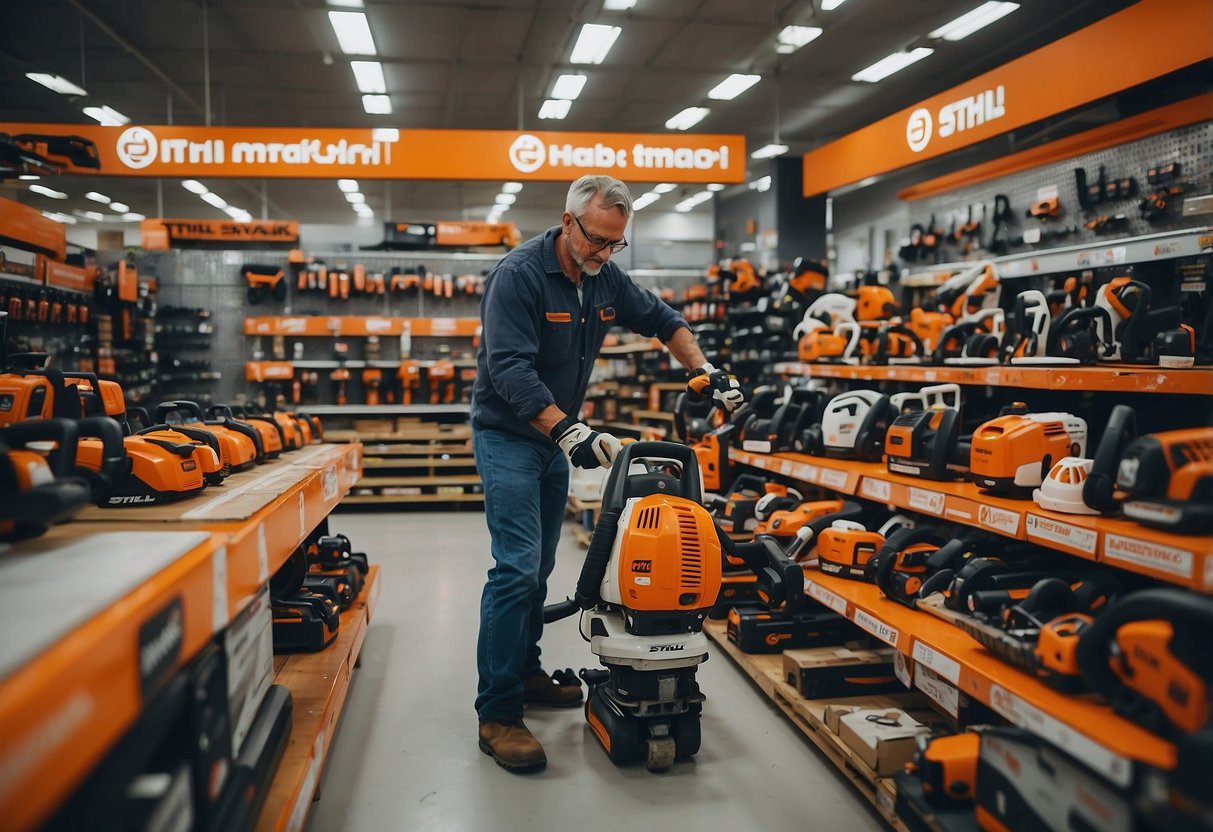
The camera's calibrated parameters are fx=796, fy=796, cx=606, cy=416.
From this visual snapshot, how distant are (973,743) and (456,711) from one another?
1.95 m

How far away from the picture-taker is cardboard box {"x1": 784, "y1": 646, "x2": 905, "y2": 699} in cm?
295

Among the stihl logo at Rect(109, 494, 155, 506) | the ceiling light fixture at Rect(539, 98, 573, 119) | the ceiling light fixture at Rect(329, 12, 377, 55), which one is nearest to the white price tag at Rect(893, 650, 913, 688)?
the stihl logo at Rect(109, 494, 155, 506)

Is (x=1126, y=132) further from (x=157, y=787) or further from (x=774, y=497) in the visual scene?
(x=157, y=787)

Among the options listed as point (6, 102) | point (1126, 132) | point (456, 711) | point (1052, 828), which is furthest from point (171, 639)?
point (6, 102)

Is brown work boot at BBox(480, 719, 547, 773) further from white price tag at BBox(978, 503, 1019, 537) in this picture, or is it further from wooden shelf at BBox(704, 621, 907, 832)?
white price tag at BBox(978, 503, 1019, 537)

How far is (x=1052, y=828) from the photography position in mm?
1580

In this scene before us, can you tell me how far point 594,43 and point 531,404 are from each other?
7076 mm

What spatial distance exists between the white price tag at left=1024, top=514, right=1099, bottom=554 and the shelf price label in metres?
0.48

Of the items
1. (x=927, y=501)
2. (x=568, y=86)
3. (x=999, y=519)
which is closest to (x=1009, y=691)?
(x=999, y=519)

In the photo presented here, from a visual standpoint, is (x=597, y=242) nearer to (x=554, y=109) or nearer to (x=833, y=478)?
(x=833, y=478)

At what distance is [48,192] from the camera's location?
1593cm

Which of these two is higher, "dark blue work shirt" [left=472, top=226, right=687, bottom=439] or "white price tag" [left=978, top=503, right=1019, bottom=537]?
"dark blue work shirt" [left=472, top=226, right=687, bottom=439]

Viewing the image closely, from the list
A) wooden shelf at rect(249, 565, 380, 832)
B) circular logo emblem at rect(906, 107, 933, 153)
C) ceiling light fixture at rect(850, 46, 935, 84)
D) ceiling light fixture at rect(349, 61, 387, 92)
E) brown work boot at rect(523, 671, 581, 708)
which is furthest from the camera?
ceiling light fixture at rect(349, 61, 387, 92)

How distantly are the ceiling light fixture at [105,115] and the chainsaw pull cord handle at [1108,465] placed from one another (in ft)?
42.2
